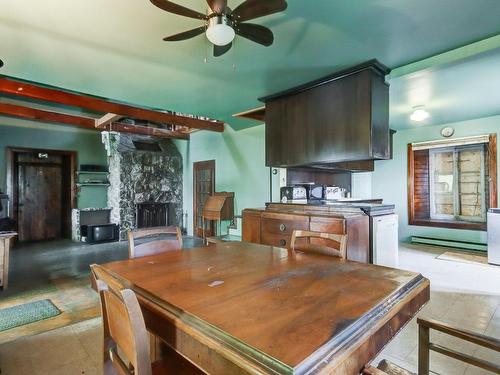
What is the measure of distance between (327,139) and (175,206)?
18.3 ft

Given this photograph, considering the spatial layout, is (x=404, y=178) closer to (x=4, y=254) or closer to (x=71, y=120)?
(x=4, y=254)

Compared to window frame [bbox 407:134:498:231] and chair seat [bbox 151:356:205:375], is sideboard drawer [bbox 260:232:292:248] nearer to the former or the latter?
chair seat [bbox 151:356:205:375]

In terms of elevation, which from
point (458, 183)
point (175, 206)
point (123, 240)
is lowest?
point (123, 240)

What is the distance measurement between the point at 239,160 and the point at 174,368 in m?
5.08

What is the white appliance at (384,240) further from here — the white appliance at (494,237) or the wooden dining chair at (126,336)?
the wooden dining chair at (126,336)

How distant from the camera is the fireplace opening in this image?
24.0 feet

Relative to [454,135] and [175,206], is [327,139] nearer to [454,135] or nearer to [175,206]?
[454,135]

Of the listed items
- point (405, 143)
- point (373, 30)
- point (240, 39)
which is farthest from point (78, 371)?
point (405, 143)

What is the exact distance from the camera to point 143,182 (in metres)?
7.39

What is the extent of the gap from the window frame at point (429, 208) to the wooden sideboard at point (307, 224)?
346 cm

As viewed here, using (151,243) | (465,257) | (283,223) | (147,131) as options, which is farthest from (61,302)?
(465,257)

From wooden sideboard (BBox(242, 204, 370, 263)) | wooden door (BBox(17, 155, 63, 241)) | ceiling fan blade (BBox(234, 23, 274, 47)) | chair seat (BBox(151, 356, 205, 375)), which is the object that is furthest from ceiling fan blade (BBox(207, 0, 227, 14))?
A: wooden door (BBox(17, 155, 63, 241))

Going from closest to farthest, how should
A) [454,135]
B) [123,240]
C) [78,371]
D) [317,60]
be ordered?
[78,371]
[317,60]
[454,135]
[123,240]

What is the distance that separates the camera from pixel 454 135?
5250 mm
